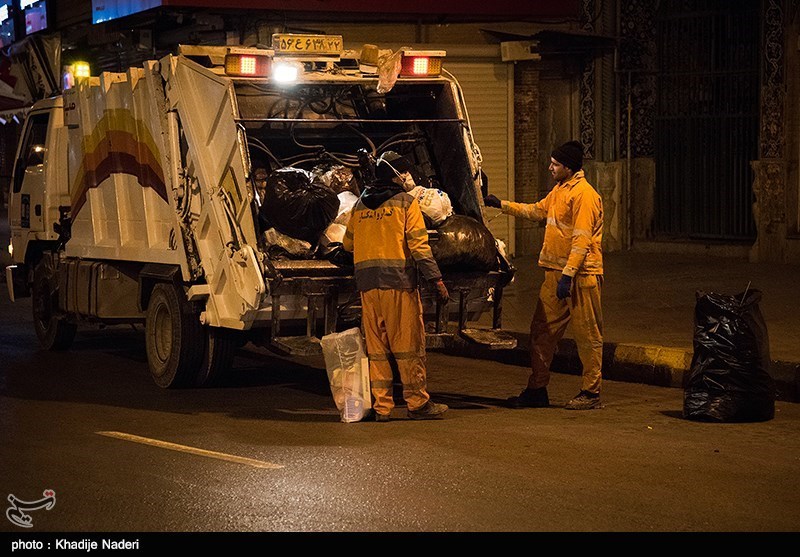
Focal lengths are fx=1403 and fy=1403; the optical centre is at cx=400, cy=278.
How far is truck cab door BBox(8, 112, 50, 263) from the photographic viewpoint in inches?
490

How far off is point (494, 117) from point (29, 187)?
634cm

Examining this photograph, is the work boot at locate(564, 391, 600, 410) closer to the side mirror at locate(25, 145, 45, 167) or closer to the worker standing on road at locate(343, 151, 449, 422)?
the worker standing on road at locate(343, 151, 449, 422)

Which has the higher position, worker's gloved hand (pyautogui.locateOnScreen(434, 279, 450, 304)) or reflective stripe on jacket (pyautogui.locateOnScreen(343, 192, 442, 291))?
reflective stripe on jacket (pyautogui.locateOnScreen(343, 192, 442, 291))

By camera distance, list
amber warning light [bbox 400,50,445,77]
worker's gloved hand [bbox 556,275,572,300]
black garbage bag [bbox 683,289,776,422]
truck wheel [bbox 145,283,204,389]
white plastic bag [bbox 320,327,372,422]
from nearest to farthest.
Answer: black garbage bag [bbox 683,289,776,422] < white plastic bag [bbox 320,327,372,422] < worker's gloved hand [bbox 556,275,572,300] < truck wheel [bbox 145,283,204,389] < amber warning light [bbox 400,50,445,77]

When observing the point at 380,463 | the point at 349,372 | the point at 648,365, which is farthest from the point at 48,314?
the point at 380,463

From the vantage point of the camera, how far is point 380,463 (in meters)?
7.20

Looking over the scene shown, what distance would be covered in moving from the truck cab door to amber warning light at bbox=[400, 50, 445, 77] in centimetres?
390

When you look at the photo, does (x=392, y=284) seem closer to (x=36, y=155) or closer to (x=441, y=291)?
(x=441, y=291)

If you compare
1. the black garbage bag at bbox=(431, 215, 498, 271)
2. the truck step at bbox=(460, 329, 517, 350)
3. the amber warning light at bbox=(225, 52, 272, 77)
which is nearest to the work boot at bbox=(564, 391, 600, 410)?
the truck step at bbox=(460, 329, 517, 350)

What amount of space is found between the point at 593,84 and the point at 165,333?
922 centimetres

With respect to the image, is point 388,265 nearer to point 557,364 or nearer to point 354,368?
point 354,368

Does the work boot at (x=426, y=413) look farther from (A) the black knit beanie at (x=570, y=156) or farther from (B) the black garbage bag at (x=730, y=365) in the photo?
(A) the black knit beanie at (x=570, y=156)

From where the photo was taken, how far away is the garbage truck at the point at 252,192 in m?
9.16
